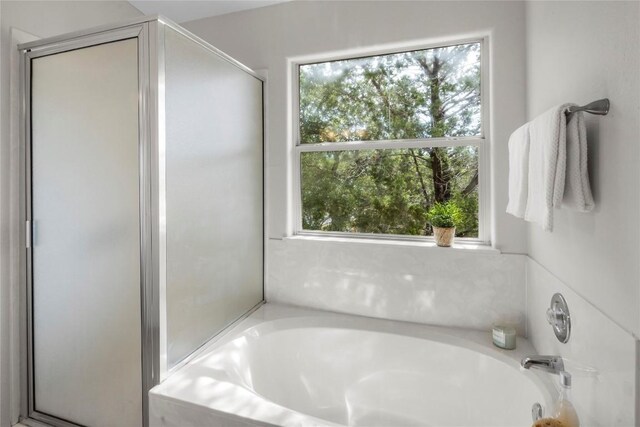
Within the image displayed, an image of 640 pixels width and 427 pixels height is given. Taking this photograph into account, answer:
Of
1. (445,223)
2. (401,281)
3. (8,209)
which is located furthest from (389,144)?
(8,209)

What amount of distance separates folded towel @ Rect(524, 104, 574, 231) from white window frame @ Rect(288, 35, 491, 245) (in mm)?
803

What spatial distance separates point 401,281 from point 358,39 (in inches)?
58.0

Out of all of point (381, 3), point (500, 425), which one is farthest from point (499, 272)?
point (381, 3)

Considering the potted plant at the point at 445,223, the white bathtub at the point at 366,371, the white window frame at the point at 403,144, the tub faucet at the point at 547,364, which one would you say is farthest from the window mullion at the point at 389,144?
the tub faucet at the point at 547,364

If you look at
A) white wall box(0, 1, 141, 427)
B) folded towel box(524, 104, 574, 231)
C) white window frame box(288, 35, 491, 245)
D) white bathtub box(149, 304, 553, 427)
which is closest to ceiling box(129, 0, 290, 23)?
white window frame box(288, 35, 491, 245)

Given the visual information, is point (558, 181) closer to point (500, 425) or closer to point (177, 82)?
point (500, 425)

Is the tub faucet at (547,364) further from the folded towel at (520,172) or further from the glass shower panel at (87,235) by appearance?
the glass shower panel at (87,235)

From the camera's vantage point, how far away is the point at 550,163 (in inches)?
39.2

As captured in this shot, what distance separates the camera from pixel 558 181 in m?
0.98

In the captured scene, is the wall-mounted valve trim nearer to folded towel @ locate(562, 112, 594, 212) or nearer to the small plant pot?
folded towel @ locate(562, 112, 594, 212)

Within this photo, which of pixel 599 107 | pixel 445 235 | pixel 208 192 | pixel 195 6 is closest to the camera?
pixel 599 107

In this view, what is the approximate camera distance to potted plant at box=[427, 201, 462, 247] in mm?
1871

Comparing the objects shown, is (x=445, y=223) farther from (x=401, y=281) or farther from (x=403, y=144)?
(x=403, y=144)

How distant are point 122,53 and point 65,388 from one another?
1.51 meters
